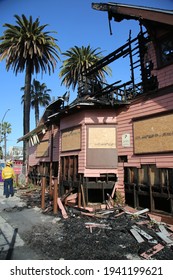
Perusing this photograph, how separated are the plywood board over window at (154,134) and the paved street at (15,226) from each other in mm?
5074

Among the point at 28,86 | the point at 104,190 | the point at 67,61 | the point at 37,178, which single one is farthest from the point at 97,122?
the point at 67,61

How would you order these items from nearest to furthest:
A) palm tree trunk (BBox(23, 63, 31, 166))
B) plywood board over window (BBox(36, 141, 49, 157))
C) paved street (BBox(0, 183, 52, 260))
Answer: paved street (BBox(0, 183, 52, 260)) < plywood board over window (BBox(36, 141, 49, 157)) < palm tree trunk (BBox(23, 63, 31, 166))

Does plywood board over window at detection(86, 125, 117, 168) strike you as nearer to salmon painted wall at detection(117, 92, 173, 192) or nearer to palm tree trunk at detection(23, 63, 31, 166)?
salmon painted wall at detection(117, 92, 173, 192)

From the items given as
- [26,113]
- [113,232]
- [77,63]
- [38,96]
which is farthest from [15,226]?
[38,96]

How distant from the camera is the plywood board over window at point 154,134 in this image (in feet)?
29.5

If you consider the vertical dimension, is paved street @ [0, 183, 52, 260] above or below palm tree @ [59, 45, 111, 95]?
below

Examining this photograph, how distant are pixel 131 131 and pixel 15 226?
6.43 meters

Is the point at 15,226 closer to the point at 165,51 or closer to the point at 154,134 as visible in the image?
the point at 154,134

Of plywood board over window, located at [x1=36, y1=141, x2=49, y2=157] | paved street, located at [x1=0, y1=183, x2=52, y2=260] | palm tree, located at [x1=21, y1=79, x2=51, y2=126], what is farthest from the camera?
palm tree, located at [x1=21, y1=79, x2=51, y2=126]

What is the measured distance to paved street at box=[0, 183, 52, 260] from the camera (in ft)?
19.2

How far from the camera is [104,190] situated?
38.0ft

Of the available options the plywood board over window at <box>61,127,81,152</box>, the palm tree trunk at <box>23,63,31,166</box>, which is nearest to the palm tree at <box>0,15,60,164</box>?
the palm tree trunk at <box>23,63,31,166</box>

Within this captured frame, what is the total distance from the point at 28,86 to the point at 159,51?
57.0 ft

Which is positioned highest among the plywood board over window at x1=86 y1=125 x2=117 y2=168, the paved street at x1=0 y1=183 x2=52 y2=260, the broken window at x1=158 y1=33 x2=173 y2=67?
the broken window at x1=158 y1=33 x2=173 y2=67
